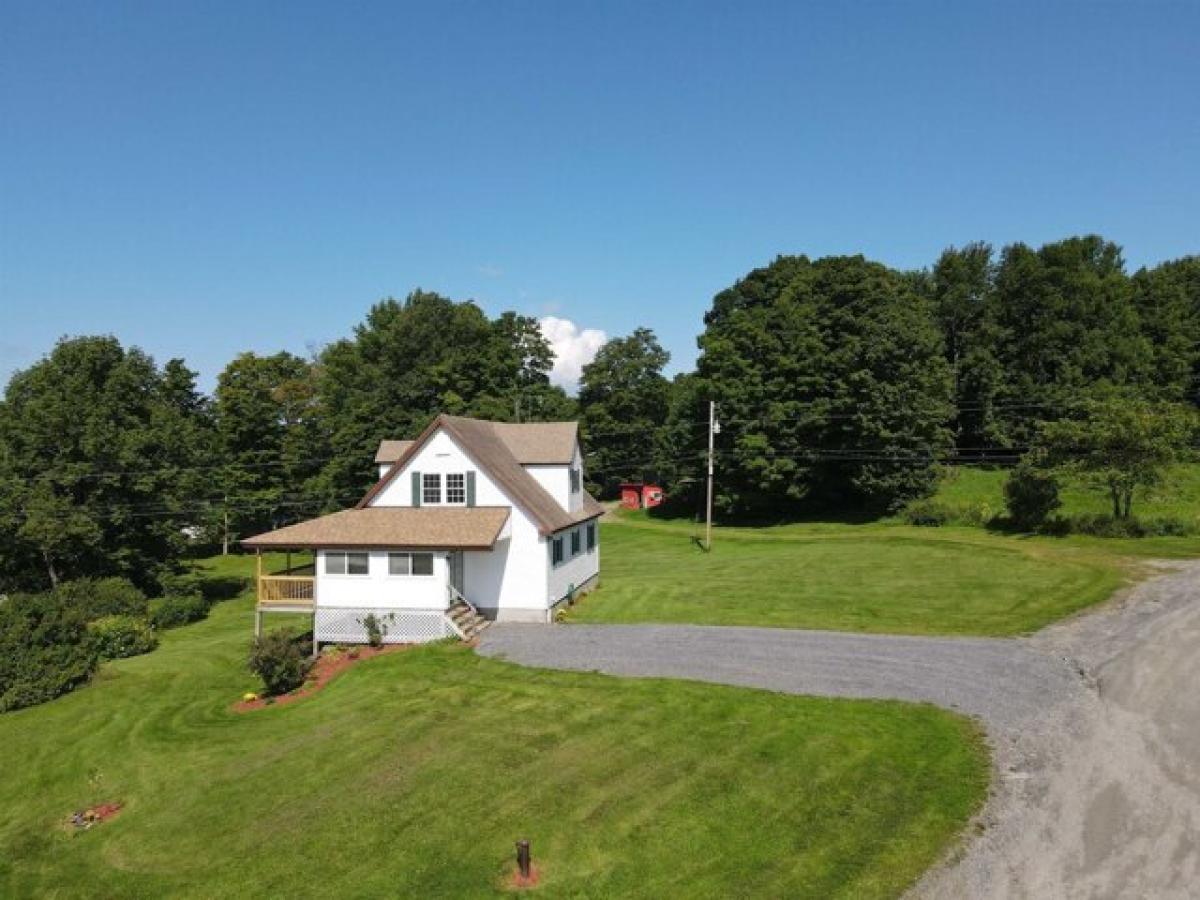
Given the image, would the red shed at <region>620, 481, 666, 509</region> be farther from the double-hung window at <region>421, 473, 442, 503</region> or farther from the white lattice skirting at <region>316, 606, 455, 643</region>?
the white lattice skirting at <region>316, 606, 455, 643</region>

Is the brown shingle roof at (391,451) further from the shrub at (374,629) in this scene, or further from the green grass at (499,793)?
the green grass at (499,793)

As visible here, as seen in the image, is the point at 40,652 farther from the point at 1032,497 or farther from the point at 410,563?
the point at 1032,497

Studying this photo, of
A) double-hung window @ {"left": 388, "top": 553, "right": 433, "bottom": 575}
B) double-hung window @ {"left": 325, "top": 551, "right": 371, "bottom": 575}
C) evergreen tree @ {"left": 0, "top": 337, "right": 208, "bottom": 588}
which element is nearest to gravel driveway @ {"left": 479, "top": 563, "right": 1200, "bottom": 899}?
double-hung window @ {"left": 388, "top": 553, "right": 433, "bottom": 575}

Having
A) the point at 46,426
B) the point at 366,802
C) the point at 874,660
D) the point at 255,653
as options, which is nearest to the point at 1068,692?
the point at 874,660

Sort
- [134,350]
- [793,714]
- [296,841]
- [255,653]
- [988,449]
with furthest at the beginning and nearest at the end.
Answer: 1. [988,449]
2. [134,350]
3. [255,653]
4. [793,714]
5. [296,841]

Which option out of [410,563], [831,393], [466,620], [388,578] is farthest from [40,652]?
[831,393]

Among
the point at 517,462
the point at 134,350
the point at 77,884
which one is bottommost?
the point at 77,884

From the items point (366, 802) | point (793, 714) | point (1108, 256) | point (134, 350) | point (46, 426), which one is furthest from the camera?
point (1108, 256)

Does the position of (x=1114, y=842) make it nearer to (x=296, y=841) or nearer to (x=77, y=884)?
(x=296, y=841)
